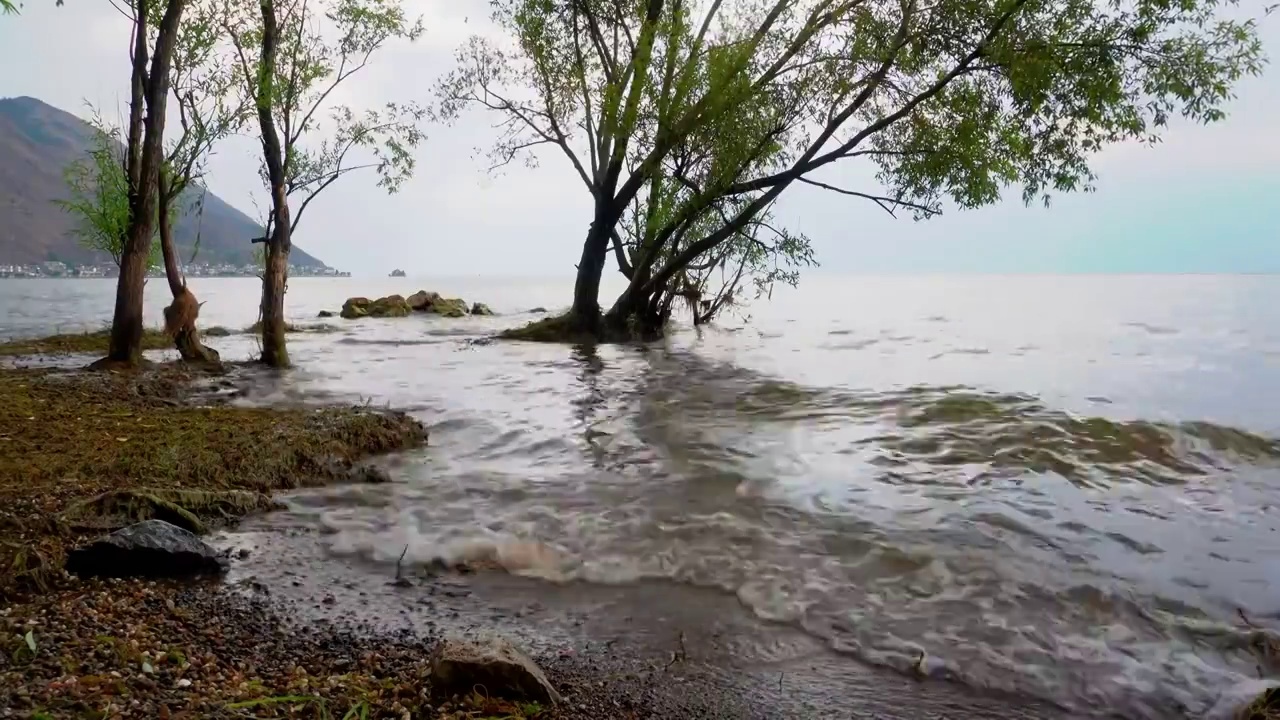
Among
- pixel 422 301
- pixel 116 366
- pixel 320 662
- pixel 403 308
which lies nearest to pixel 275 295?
pixel 116 366

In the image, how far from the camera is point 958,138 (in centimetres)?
1861

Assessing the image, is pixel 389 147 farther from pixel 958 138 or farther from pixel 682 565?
pixel 682 565

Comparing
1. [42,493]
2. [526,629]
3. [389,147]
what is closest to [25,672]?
[526,629]

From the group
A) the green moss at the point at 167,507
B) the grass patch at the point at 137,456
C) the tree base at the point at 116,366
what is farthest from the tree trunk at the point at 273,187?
the green moss at the point at 167,507

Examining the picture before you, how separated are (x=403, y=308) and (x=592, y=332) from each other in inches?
826

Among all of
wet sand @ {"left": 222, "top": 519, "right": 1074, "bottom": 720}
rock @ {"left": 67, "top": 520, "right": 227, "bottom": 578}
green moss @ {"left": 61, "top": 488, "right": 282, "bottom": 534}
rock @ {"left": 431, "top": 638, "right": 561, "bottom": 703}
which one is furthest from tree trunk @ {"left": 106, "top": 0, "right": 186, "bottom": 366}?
rock @ {"left": 431, "top": 638, "right": 561, "bottom": 703}

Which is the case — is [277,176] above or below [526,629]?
above

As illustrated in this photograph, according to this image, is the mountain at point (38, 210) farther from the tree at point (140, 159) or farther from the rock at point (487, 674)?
the rock at point (487, 674)

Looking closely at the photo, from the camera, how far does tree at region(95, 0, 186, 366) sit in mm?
14719

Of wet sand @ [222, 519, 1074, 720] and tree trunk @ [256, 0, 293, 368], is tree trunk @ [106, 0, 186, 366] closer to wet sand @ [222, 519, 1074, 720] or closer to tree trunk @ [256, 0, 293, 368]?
tree trunk @ [256, 0, 293, 368]

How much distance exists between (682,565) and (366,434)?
5375mm

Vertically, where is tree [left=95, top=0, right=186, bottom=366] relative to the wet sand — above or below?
above

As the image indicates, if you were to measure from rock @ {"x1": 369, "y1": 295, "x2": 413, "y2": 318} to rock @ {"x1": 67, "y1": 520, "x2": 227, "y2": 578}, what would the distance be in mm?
40220

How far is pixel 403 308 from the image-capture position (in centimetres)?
4569
